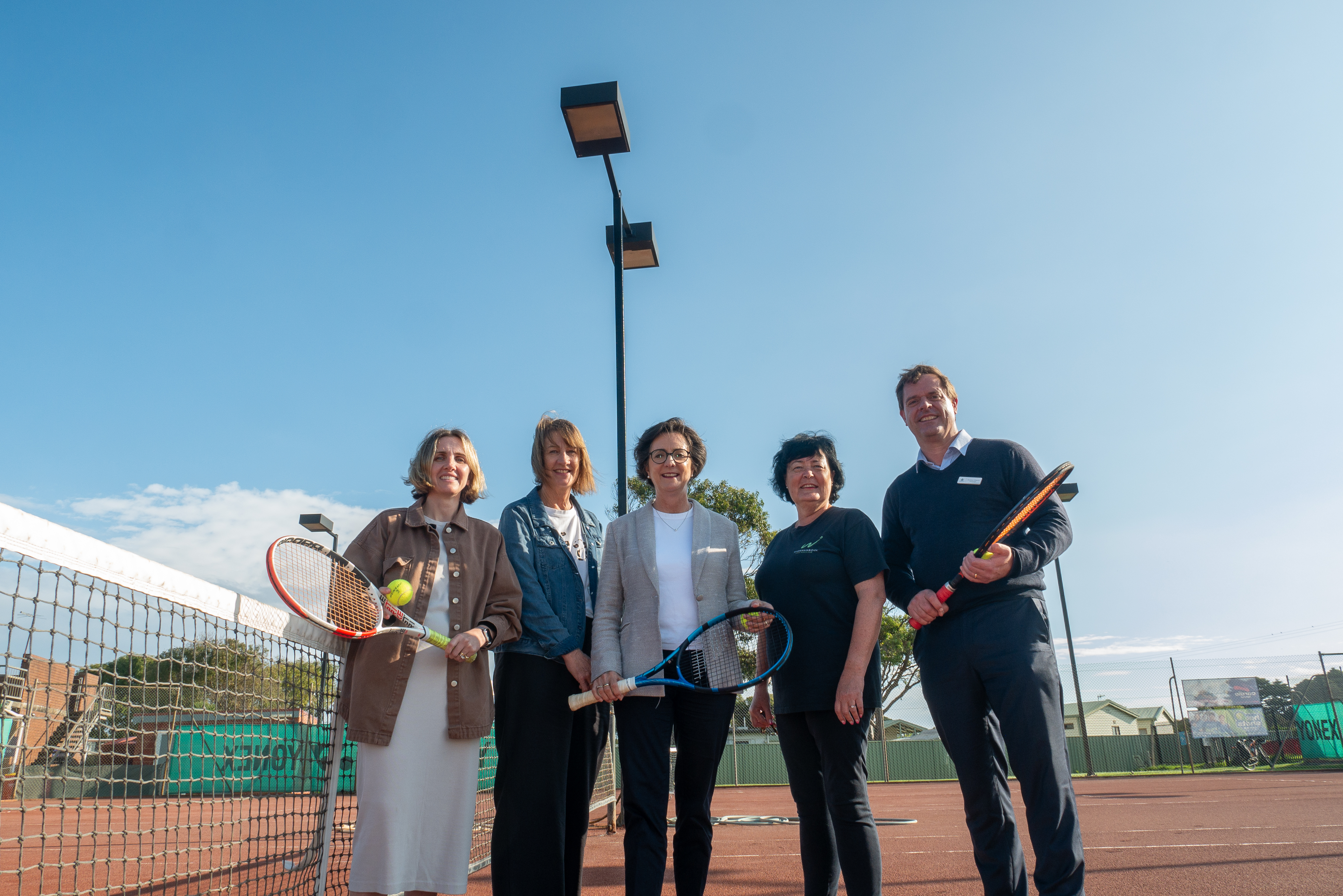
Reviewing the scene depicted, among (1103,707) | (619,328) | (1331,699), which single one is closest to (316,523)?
(619,328)

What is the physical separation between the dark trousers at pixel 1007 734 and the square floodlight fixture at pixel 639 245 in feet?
15.7

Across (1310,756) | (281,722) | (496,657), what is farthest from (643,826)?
(1310,756)

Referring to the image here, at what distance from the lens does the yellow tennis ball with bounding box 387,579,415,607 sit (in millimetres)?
3232

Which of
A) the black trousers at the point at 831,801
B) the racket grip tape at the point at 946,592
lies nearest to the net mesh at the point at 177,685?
the black trousers at the point at 831,801

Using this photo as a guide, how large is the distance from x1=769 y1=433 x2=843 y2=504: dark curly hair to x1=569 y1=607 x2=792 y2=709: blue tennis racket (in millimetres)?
744

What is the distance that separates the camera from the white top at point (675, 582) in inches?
135

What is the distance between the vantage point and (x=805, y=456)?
389cm

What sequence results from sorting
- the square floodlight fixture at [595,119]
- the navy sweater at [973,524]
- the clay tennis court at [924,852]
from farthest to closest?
the square floodlight fixture at [595,119]
the clay tennis court at [924,852]
the navy sweater at [973,524]

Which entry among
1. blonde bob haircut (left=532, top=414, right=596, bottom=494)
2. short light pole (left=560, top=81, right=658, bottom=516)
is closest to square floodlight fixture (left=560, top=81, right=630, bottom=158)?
short light pole (left=560, top=81, right=658, bottom=516)

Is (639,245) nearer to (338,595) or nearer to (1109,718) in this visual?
(338,595)

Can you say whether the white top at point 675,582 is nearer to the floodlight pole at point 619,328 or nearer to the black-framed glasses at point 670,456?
the black-framed glasses at point 670,456

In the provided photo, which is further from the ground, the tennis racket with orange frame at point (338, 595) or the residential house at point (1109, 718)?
the tennis racket with orange frame at point (338, 595)

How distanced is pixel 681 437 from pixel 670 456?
0.13 meters

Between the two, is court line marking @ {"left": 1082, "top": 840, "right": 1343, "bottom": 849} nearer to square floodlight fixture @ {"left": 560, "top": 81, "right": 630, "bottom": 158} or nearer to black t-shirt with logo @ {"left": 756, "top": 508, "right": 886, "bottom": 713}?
black t-shirt with logo @ {"left": 756, "top": 508, "right": 886, "bottom": 713}
